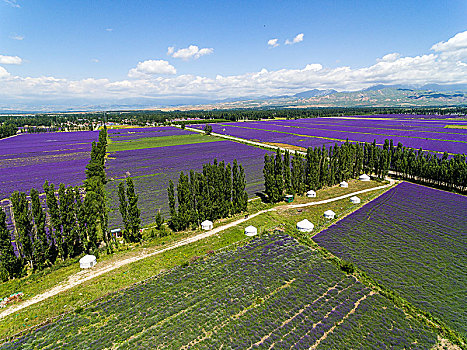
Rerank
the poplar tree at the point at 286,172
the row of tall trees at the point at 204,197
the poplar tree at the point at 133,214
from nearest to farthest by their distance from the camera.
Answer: the poplar tree at the point at 133,214, the row of tall trees at the point at 204,197, the poplar tree at the point at 286,172

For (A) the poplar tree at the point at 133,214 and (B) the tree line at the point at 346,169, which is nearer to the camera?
(A) the poplar tree at the point at 133,214

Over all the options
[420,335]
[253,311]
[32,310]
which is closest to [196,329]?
[253,311]

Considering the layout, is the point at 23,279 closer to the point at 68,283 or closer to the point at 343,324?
the point at 68,283

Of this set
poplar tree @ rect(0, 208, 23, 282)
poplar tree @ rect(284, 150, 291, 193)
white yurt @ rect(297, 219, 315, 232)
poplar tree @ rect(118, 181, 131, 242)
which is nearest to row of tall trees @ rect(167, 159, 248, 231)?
poplar tree @ rect(118, 181, 131, 242)

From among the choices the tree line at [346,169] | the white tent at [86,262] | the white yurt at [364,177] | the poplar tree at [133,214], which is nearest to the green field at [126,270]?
the white tent at [86,262]

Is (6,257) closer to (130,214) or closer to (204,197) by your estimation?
(130,214)

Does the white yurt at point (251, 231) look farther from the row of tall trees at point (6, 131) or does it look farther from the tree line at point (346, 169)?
the row of tall trees at point (6, 131)
